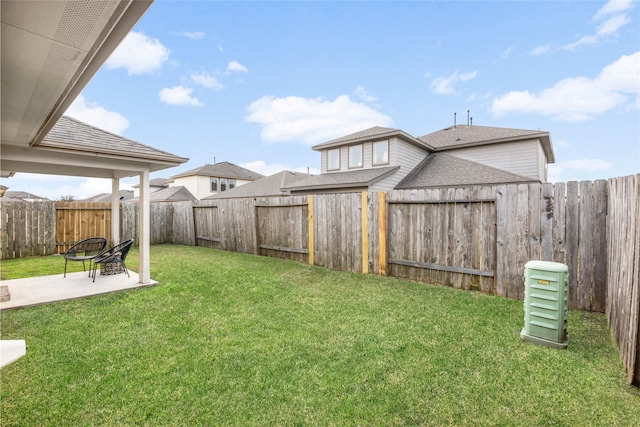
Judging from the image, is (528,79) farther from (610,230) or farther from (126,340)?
(126,340)

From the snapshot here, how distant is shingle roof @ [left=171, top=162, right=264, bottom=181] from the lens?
1174 inches

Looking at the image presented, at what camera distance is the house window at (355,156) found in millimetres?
14984

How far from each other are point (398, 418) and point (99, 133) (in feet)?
23.7

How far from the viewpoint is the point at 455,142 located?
1605 centimetres

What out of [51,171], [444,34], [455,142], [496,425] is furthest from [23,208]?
[455,142]

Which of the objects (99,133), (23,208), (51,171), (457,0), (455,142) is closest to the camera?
(99,133)

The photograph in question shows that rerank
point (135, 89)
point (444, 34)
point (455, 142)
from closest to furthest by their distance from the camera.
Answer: point (444, 34) < point (455, 142) < point (135, 89)

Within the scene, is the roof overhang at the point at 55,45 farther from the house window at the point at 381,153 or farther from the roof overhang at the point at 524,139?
the roof overhang at the point at 524,139

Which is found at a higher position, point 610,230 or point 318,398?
point 610,230

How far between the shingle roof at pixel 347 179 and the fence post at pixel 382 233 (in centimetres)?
589

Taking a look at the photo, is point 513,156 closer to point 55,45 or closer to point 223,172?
point 55,45

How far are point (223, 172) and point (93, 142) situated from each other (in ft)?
90.4

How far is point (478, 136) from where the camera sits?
612 inches

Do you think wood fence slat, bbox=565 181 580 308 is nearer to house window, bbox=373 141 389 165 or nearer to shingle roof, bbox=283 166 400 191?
shingle roof, bbox=283 166 400 191
